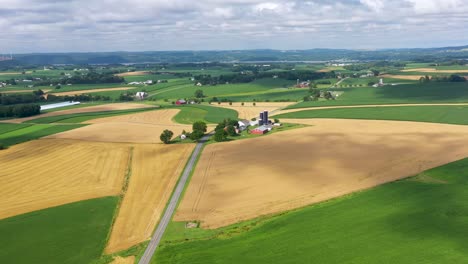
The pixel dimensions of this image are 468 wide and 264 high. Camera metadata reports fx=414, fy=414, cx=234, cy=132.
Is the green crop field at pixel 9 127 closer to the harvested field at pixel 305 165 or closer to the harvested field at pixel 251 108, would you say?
the harvested field at pixel 305 165

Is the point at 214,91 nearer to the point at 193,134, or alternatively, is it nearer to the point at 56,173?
the point at 193,134

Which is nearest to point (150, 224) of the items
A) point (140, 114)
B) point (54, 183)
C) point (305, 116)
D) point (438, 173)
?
point (54, 183)

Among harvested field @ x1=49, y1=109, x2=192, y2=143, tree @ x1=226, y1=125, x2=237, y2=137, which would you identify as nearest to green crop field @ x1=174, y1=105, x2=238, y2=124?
harvested field @ x1=49, y1=109, x2=192, y2=143

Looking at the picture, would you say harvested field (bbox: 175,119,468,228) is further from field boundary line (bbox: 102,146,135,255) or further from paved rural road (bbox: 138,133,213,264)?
field boundary line (bbox: 102,146,135,255)

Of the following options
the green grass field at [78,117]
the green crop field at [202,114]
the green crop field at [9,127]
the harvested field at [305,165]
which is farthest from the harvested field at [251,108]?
the green crop field at [9,127]

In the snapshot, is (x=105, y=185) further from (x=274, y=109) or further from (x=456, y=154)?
(x=274, y=109)
